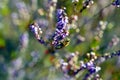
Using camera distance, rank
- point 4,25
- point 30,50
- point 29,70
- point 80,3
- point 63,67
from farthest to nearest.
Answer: point 4,25 → point 30,50 → point 29,70 → point 63,67 → point 80,3

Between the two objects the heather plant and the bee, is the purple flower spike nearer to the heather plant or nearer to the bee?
the bee

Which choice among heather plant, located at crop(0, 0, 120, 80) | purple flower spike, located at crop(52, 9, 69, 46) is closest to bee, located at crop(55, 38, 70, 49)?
purple flower spike, located at crop(52, 9, 69, 46)

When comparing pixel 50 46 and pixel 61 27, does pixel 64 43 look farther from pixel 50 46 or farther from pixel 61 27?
pixel 50 46

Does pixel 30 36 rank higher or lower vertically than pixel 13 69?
higher

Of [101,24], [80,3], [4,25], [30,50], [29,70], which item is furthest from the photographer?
[4,25]

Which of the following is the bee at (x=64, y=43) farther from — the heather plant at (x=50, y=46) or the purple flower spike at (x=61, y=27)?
the heather plant at (x=50, y=46)

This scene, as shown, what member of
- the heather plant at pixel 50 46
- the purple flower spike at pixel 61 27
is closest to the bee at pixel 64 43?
the purple flower spike at pixel 61 27

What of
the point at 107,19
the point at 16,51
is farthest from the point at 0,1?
the point at 107,19

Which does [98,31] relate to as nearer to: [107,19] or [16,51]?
[107,19]
